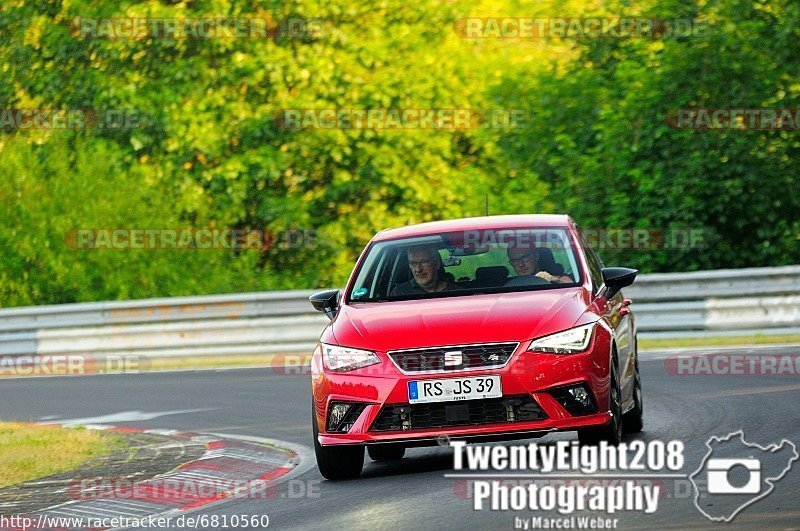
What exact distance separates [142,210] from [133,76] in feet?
13.8

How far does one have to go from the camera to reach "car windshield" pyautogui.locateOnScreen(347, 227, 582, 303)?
36.2ft

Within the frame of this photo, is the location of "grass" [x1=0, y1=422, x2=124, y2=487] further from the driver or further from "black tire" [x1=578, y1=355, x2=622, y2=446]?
"black tire" [x1=578, y1=355, x2=622, y2=446]

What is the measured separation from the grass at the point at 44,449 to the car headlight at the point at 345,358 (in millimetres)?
2421

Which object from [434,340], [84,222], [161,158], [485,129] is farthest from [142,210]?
[434,340]

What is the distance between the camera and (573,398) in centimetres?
992

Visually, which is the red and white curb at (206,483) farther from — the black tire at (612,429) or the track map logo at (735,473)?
the track map logo at (735,473)

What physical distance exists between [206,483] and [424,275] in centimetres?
197
